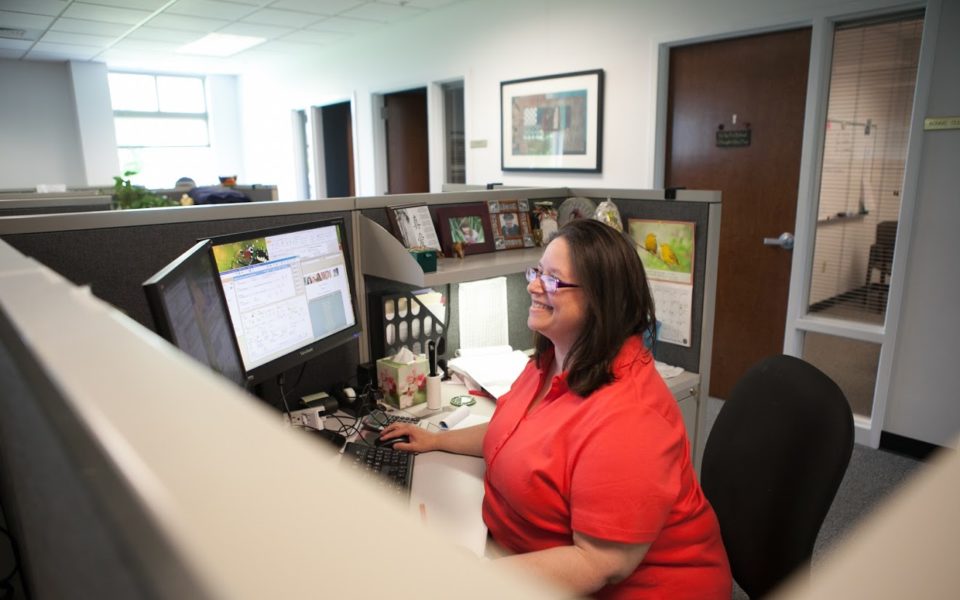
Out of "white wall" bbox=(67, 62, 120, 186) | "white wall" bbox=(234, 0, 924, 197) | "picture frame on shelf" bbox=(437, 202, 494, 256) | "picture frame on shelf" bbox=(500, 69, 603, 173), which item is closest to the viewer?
"picture frame on shelf" bbox=(437, 202, 494, 256)

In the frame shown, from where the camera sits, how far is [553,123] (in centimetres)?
381

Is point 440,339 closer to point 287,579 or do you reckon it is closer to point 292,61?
point 287,579

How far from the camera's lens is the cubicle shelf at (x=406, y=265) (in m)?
1.56

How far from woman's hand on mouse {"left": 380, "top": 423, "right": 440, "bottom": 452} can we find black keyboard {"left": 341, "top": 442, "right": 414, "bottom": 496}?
19 millimetres

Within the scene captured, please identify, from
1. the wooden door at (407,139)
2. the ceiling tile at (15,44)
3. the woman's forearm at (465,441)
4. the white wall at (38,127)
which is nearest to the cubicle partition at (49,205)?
the woman's forearm at (465,441)

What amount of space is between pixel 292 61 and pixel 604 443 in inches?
252

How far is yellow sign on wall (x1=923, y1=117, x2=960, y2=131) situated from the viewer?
2291 mm

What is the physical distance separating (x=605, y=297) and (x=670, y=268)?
853mm

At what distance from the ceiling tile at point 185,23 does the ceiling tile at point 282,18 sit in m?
Result: 0.34

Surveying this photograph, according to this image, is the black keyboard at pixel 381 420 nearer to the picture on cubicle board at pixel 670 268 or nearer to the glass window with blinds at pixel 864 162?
the picture on cubicle board at pixel 670 268

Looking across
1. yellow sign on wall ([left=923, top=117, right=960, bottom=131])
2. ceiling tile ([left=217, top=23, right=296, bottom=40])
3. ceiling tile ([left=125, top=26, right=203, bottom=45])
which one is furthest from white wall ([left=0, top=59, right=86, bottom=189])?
yellow sign on wall ([left=923, top=117, right=960, bottom=131])

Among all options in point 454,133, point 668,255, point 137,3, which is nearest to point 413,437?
point 668,255

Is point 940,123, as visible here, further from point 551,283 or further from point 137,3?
point 137,3

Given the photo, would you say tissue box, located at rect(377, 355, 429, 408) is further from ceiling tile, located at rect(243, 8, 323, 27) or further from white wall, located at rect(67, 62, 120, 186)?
white wall, located at rect(67, 62, 120, 186)
